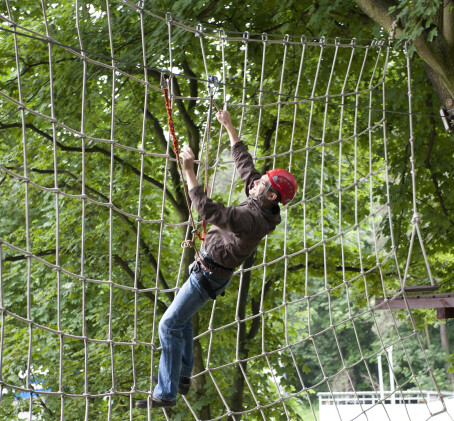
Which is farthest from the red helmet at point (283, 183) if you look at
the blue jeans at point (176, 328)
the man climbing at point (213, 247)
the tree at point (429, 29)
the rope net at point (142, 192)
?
the rope net at point (142, 192)

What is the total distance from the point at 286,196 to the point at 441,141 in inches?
128

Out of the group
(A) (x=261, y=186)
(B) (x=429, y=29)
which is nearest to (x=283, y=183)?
(A) (x=261, y=186)

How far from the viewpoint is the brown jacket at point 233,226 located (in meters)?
2.34

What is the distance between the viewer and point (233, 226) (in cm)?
240

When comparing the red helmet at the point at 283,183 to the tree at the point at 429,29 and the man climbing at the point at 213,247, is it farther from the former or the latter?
the tree at the point at 429,29

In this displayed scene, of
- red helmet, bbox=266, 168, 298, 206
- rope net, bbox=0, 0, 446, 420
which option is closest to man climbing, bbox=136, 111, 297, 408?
red helmet, bbox=266, 168, 298, 206

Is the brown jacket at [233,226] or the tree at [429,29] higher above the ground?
the tree at [429,29]

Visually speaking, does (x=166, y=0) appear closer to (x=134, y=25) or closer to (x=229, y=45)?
(x=134, y=25)

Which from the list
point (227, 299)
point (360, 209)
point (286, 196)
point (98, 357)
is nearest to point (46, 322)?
point (98, 357)

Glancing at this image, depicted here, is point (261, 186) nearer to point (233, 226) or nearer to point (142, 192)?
point (233, 226)

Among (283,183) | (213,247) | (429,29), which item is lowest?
(213,247)

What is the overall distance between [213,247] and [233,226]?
211 millimetres

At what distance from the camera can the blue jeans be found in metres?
2.63

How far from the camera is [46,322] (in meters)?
6.72
